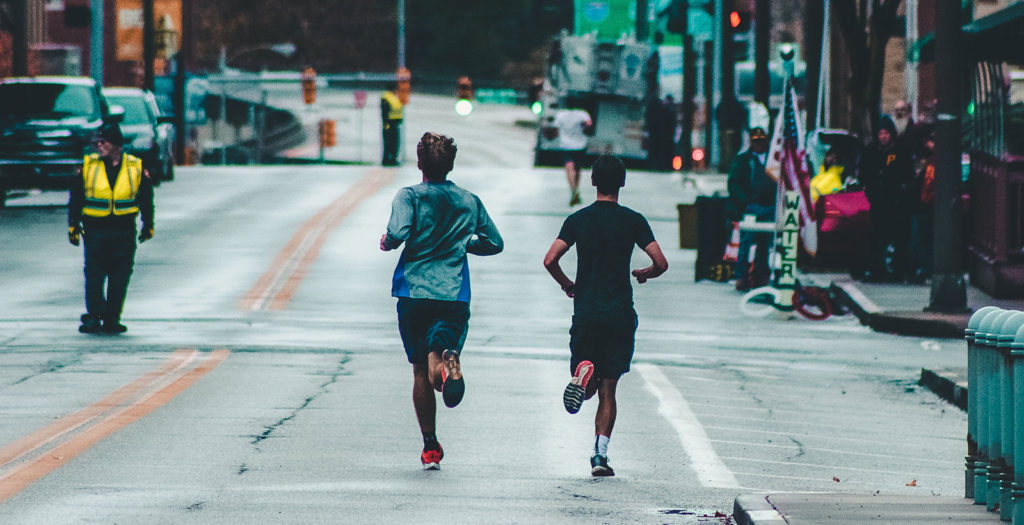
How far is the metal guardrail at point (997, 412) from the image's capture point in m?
7.50

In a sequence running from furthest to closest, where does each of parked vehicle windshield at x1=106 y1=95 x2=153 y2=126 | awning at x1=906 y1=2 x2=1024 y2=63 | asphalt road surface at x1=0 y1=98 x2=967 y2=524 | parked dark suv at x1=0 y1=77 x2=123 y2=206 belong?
parked vehicle windshield at x1=106 y1=95 x2=153 y2=126, parked dark suv at x1=0 y1=77 x2=123 y2=206, awning at x1=906 y1=2 x2=1024 y2=63, asphalt road surface at x1=0 y1=98 x2=967 y2=524

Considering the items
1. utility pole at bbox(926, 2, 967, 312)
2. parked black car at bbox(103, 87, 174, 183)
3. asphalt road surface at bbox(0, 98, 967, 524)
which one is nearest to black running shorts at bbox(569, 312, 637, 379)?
asphalt road surface at bbox(0, 98, 967, 524)

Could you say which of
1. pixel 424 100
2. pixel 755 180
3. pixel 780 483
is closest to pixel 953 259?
pixel 755 180

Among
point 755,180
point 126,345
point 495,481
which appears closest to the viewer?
point 495,481

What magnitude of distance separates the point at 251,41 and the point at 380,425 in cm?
9918

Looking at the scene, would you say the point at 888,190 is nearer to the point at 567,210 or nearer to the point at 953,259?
the point at 953,259

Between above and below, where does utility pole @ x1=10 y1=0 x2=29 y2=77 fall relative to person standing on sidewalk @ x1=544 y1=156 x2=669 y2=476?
above

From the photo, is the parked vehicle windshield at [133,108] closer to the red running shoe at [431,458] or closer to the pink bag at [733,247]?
the pink bag at [733,247]

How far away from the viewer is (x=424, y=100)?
10794 cm

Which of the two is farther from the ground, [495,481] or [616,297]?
[616,297]

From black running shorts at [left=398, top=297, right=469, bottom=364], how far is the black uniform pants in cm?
750

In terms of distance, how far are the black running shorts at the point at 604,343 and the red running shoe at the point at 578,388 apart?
0.18 ft

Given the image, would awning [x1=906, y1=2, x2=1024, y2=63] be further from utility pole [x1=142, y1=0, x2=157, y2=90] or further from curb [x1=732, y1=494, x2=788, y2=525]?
utility pole [x1=142, y1=0, x2=157, y2=90]

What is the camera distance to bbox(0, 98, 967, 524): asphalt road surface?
8891mm
